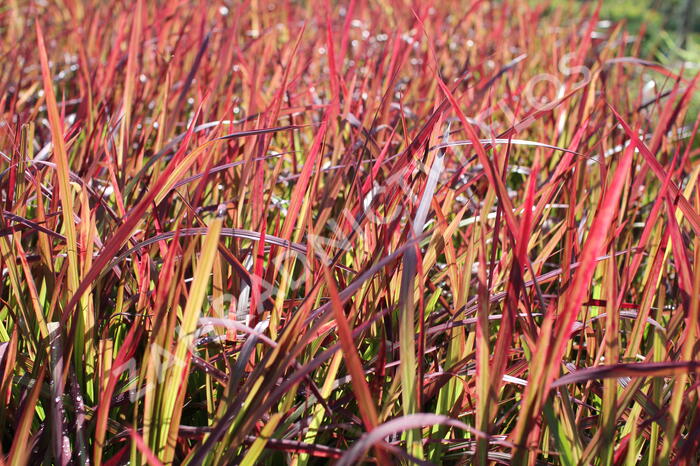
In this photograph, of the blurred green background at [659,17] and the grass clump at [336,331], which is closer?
the grass clump at [336,331]

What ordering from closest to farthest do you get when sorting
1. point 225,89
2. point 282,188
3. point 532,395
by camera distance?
point 532,395 → point 282,188 → point 225,89

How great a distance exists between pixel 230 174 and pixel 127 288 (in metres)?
0.35

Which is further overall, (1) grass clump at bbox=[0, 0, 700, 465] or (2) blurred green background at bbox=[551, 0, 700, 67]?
(2) blurred green background at bbox=[551, 0, 700, 67]

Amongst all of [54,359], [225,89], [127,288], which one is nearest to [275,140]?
[225,89]

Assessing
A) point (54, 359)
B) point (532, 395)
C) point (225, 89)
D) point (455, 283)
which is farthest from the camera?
point (225, 89)

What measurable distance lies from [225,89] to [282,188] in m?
0.55

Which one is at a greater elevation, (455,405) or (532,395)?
(532,395)

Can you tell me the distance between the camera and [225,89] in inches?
67.7

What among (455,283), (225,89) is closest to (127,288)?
(455,283)

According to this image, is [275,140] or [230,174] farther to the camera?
[275,140]

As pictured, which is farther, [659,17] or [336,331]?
[659,17]

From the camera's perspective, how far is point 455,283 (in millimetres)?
758

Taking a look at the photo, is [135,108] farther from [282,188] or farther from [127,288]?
[127,288]

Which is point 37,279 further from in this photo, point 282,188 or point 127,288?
point 282,188
